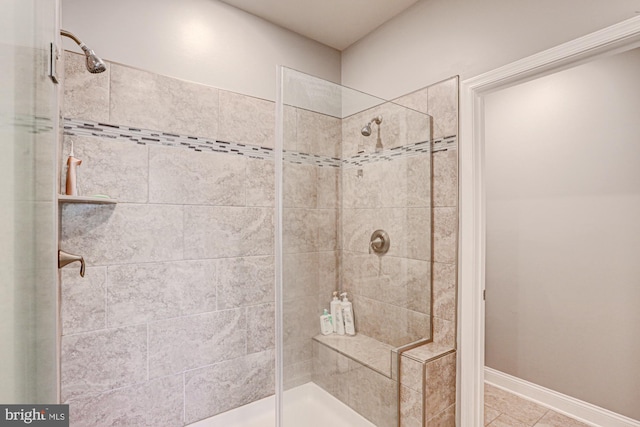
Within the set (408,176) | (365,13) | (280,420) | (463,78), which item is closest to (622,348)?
(408,176)

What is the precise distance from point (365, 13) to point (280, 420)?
2.39 metres

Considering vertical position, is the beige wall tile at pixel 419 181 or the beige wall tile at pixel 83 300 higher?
the beige wall tile at pixel 419 181

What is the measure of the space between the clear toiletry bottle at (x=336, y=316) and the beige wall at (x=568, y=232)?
171 centimetres

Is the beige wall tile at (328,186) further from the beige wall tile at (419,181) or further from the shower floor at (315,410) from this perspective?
the shower floor at (315,410)

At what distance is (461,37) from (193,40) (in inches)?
60.8

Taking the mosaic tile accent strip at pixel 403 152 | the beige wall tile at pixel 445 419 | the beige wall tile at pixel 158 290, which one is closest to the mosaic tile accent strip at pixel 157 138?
the beige wall tile at pixel 158 290

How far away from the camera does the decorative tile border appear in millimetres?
1498

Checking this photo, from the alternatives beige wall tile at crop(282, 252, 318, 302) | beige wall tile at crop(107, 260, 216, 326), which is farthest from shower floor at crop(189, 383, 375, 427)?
beige wall tile at crop(107, 260, 216, 326)

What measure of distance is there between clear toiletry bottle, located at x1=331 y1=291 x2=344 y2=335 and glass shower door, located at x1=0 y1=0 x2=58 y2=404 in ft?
3.50

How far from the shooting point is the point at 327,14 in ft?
7.00

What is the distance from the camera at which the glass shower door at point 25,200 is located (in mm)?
451

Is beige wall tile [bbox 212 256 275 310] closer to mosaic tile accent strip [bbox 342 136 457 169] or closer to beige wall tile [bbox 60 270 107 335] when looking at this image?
beige wall tile [bbox 60 270 107 335]

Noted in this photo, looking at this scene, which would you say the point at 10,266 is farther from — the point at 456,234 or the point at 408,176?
the point at 456,234

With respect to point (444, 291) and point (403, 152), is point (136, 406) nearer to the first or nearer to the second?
point (444, 291)
